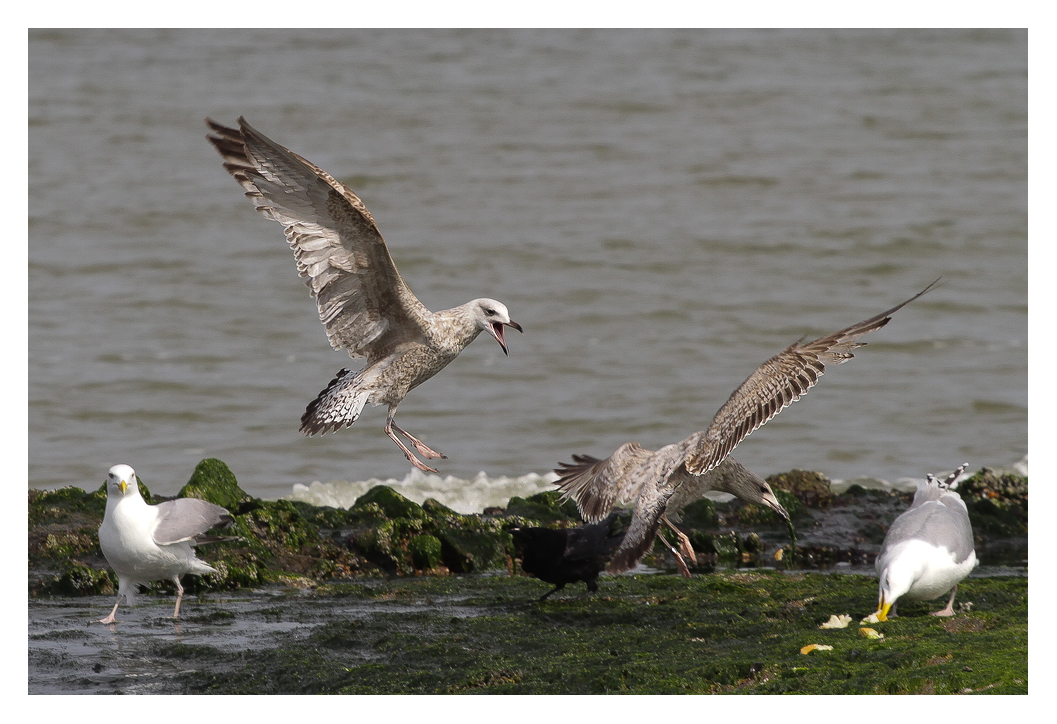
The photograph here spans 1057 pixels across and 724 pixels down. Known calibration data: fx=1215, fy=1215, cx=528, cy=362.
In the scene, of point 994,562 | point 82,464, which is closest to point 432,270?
point 82,464

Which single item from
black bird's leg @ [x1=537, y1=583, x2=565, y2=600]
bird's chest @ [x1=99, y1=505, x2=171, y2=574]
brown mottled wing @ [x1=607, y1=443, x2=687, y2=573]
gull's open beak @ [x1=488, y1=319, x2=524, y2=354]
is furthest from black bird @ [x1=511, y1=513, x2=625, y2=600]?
bird's chest @ [x1=99, y1=505, x2=171, y2=574]

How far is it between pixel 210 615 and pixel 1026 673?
3516 millimetres

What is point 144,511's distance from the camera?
19.0ft

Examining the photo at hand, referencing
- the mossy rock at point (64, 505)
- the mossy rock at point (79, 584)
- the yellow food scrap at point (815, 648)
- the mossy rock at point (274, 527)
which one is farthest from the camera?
the mossy rock at point (64, 505)

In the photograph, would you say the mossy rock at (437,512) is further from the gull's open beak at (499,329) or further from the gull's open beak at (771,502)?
the gull's open beak at (771,502)

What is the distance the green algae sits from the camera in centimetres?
456

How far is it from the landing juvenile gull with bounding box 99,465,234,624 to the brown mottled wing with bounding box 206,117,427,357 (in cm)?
127

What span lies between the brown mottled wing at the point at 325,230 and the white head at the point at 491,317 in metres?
0.29

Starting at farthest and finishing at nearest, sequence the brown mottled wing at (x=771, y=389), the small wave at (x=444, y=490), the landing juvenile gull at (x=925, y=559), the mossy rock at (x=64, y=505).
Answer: the small wave at (x=444, y=490) < the mossy rock at (x=64, y=505) < the brown mottled wing at (x=771, y=389) < the landing juvenile gull at (x=925, y=559)

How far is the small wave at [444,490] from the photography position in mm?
8711

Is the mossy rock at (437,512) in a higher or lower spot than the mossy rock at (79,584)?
higher

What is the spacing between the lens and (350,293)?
20.8 feet

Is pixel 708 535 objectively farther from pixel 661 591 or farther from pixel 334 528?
pixel 334 528

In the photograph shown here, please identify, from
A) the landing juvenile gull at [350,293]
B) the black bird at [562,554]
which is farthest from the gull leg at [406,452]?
the black bird at [562,554]
